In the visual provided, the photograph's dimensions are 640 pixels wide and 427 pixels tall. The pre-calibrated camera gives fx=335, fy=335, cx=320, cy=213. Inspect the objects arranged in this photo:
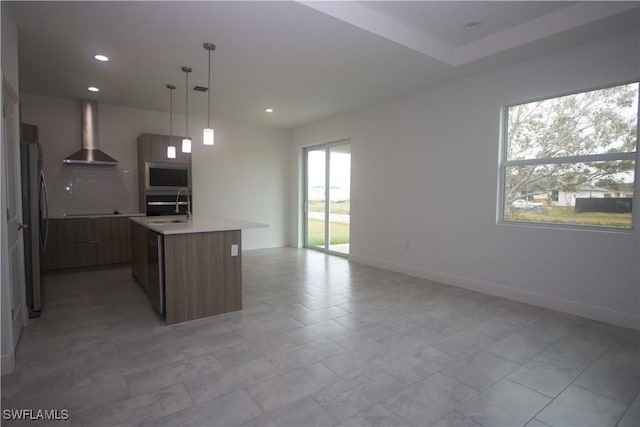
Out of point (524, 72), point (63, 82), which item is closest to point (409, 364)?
point (524, 72)

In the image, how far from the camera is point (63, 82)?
4637mm

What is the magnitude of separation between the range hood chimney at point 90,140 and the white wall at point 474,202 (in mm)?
4147

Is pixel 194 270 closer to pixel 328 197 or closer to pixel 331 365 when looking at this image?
pixel 331 365

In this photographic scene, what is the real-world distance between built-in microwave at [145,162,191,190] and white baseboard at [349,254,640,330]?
12.9 ft

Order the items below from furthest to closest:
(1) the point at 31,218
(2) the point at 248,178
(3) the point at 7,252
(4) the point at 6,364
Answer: (2) the point at 248,178, (1) the point at 31,218, (3) the point at 7,252, (4) the point at 6,364

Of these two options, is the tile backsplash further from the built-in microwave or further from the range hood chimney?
the built-in microwave

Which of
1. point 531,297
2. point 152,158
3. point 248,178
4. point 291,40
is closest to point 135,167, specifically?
point 152,158

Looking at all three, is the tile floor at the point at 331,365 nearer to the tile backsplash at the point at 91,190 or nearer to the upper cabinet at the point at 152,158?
the tile backsplash at the point at 91,190

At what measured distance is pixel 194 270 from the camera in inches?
130

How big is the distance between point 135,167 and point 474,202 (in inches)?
224

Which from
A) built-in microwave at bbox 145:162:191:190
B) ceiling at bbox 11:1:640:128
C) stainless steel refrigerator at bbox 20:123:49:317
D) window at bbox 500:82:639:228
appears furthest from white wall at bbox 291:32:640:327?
stainless steel refrigerator at bbox 20:123:49:317

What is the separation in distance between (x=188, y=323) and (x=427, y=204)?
3525 millimetres

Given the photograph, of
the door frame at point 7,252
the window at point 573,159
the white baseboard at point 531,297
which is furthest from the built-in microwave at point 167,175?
the window at point 573,159

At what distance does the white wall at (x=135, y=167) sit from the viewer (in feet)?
17.9
